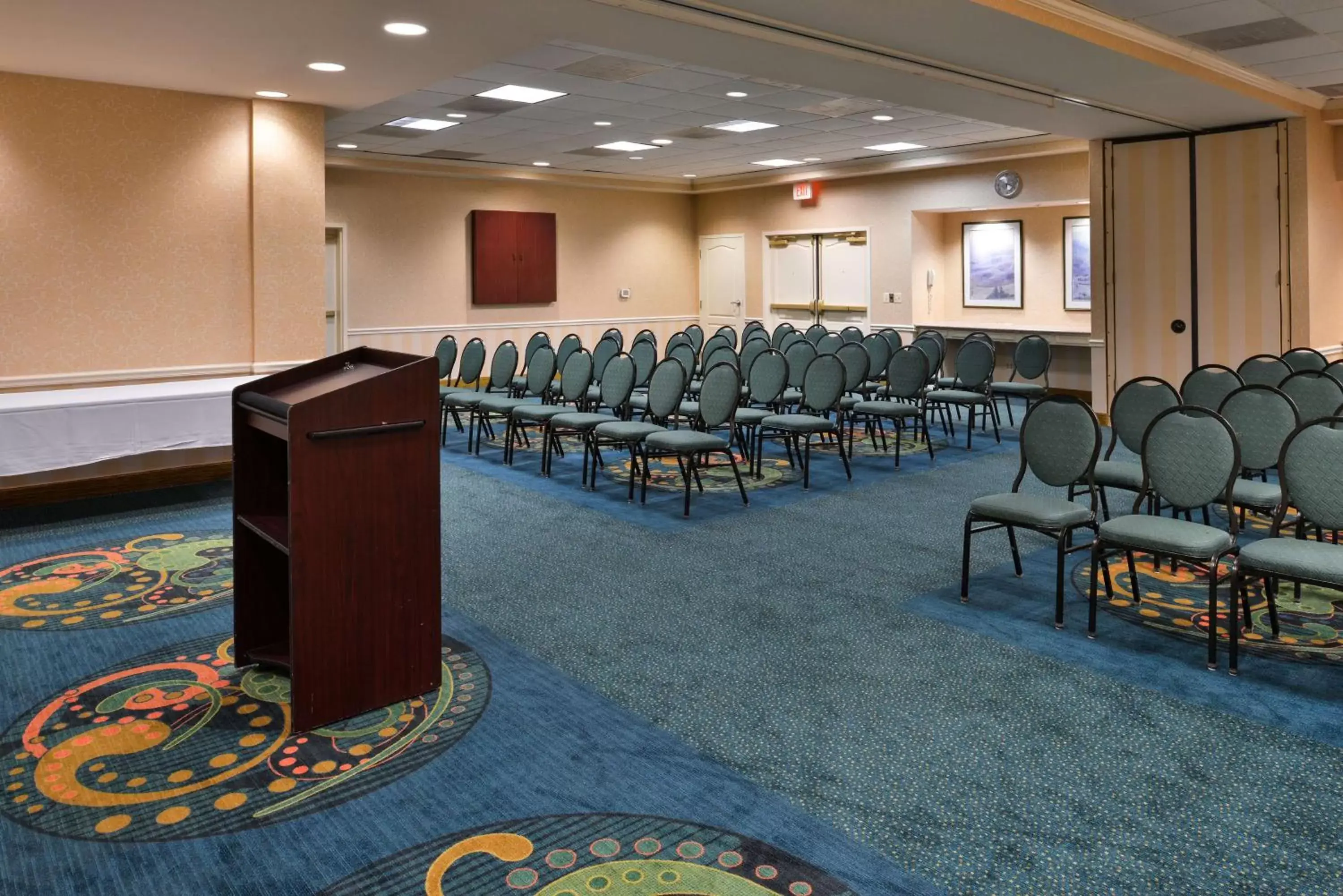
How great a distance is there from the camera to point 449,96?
29.6ft

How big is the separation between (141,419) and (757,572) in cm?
456

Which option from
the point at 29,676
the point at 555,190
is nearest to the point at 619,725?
the point at 29,676

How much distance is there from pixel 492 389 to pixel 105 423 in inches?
161

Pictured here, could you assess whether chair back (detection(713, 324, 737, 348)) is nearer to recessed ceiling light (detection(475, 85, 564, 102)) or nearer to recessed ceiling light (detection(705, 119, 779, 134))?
recessed ceiling light (detection(705, 119, 779, 134))

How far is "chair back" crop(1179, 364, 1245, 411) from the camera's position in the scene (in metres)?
6.34

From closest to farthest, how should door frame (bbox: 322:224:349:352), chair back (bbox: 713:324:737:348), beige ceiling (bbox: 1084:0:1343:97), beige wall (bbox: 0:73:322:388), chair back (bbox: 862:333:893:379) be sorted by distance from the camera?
beige ceiling (bbox: 1084:0:1343:97)
beige wall (bbox: 0:73:322:388)
chair back (bbox: 862:333:893:379)
chair back (bbox: 713:324:737:348)
door frame (bbox: 322:224:349:352)

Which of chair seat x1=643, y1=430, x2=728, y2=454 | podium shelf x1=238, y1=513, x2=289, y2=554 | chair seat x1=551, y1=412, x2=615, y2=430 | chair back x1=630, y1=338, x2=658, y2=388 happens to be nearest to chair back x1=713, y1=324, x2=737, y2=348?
chair back x1=630, y1=338, x2=658, y2=388

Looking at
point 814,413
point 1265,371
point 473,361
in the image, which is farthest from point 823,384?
point 473,361

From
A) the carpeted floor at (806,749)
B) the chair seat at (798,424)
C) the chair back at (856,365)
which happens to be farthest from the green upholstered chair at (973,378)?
the carpeted floor at (806,749)

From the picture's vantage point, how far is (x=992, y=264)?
45.7ft

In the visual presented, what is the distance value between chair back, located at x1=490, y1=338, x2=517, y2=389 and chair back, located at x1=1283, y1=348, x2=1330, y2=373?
21.4ft

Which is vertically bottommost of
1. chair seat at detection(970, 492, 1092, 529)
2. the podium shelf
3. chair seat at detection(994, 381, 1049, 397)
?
chair seat at detection(970, 492, 1092, 529)

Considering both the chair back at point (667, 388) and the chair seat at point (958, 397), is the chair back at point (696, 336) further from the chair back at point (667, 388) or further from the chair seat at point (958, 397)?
the chair back at point (667, 388)

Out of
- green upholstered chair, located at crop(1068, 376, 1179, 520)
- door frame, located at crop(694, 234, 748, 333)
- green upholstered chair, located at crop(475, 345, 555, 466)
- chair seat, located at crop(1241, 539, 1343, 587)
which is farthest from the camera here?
door frame, located at crop(694, 234, 748, 333)
